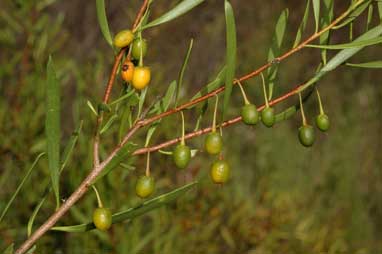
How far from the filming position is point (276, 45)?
62cm

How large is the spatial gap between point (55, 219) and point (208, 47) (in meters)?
3.05

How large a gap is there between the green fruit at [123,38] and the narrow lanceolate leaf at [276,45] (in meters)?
0.13

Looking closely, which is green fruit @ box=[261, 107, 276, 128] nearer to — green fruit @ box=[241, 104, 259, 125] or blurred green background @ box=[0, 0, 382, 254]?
green fruit @ box=[241, 104, 259, 125]

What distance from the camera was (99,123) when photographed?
2.00 ft

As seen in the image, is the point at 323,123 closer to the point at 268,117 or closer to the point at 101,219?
the point at 268,117

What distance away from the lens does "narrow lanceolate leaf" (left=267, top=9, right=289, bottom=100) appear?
62cm

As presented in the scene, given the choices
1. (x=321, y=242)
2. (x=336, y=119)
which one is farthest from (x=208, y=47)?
(x=321, y=242)

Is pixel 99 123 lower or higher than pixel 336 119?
lower

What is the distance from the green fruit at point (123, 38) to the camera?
1.86ft

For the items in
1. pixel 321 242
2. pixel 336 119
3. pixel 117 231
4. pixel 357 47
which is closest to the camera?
pixel 357 47

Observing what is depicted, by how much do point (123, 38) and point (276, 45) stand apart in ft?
0.48

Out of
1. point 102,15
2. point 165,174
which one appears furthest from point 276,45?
point 165,174

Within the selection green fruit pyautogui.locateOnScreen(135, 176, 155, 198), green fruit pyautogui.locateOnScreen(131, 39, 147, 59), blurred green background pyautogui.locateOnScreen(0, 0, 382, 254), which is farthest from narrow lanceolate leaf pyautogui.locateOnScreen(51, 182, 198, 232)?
blurred green background pyautogui.locateOnScreen(0, 0, 382, 254)

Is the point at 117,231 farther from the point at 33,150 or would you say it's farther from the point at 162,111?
the point at 162,111
